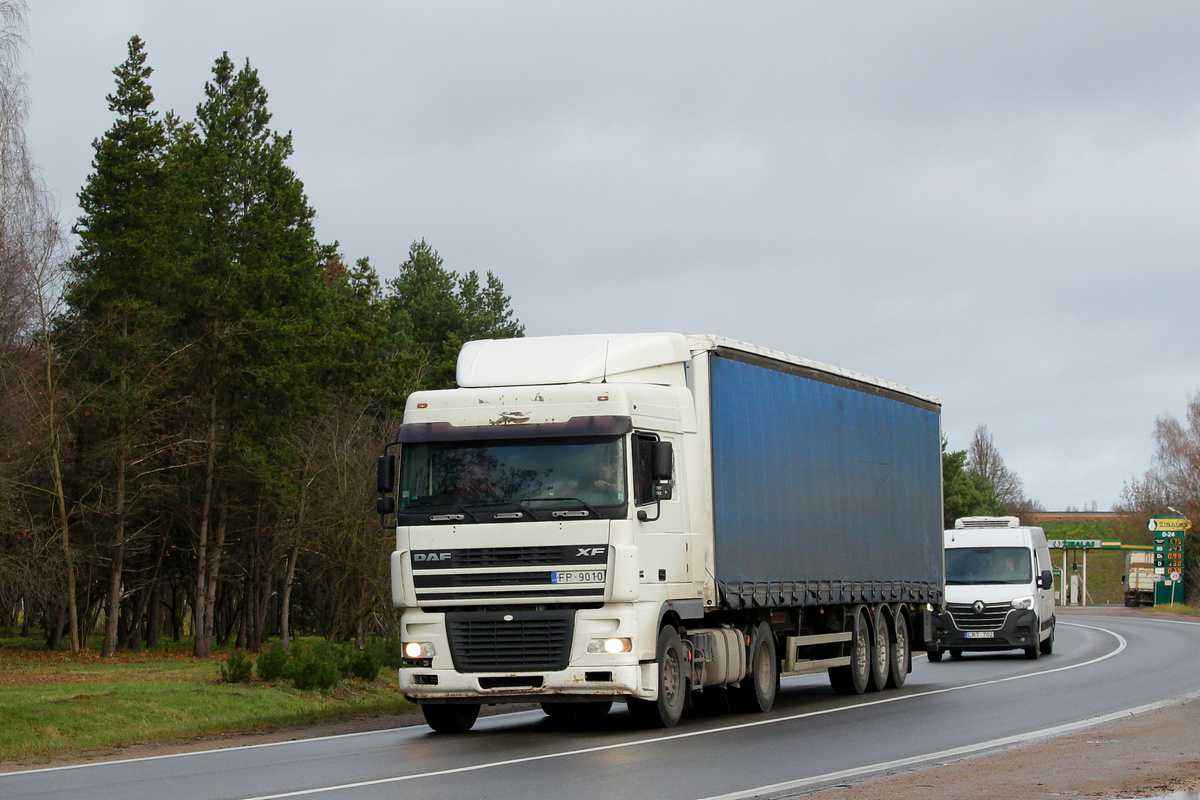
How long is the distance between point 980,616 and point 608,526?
59.4 ft

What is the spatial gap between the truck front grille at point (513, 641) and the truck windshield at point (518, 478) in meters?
1.01

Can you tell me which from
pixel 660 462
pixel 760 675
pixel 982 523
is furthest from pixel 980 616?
pixel 660 462

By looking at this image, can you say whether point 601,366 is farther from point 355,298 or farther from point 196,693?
point 355,298

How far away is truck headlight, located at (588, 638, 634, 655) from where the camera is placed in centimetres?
1492

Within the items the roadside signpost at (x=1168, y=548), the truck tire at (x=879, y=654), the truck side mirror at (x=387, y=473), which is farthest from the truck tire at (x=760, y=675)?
the roadside signpost at (x=1168, y=548)

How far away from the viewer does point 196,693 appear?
66.4ft

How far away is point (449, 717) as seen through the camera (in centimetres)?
1652

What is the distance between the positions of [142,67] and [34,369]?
409 inches

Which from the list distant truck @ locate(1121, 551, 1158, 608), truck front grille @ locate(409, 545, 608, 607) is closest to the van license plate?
truck front grille @ locate(409, 545, 608, 607)

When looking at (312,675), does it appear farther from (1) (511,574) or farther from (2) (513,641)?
(1) (511,574)

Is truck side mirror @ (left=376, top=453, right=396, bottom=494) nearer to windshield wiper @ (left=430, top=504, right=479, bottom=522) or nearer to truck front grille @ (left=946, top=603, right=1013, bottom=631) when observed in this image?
windshield wiper @ (left=430, top=504, right=479, bottom=522)

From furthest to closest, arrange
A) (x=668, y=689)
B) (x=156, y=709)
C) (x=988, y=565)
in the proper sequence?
(x=988, y=565) → (x=156, y=709) → (x=668, y=689)

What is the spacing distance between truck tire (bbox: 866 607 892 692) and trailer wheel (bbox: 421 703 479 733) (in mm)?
7557

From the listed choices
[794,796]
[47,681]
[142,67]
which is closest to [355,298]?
[142,67]
